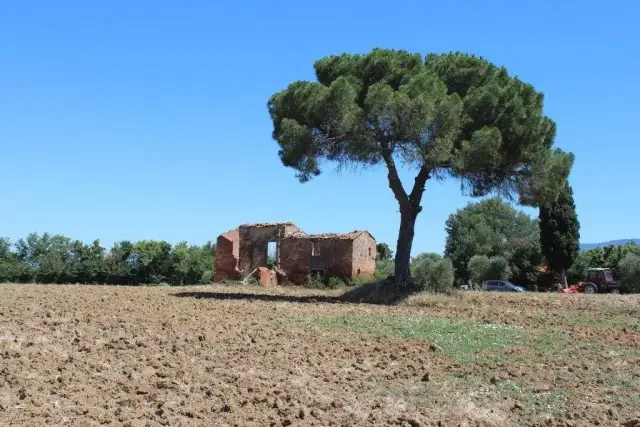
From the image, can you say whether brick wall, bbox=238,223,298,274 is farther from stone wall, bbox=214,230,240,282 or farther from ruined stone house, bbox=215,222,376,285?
stone wall, bbox=214,230,240,282

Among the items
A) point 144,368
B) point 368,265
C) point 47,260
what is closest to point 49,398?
point 144,368

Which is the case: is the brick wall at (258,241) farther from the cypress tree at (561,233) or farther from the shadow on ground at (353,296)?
the cypress tree at (561,233)

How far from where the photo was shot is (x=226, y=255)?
1414 inches

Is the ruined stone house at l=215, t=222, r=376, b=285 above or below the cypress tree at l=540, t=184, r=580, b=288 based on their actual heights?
below

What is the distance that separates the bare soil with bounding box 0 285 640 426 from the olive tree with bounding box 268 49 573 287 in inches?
239

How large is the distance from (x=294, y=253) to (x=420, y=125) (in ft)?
53.2

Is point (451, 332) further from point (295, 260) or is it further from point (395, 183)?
point (295, 260)

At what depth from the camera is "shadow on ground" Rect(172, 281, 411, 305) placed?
1844 centimetres

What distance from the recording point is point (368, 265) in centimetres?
3509

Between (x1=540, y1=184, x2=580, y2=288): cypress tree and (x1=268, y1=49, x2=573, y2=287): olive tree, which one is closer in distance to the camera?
(x1=268, y1=49, x2=573, y2=287): olive tree

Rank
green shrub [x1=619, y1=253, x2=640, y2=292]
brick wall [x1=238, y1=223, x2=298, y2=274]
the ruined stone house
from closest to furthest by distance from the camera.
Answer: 1. the ruined stone house
2. brick wall [x1=238, y1=223, x2=298, y2=274]
3. green shrub [x1=619, y1=253, x2=640, y2=292]

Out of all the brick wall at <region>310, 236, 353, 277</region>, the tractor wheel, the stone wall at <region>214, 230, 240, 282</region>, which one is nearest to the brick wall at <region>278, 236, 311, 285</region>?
the brick wall at <region>310, 236, 353, 277</region>

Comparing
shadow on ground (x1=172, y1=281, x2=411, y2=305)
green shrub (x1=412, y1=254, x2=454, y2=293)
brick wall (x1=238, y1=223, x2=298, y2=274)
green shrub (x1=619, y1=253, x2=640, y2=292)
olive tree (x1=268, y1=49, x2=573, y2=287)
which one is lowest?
shadow on ground (x1=172, y1=281, x2=411, y2=305)

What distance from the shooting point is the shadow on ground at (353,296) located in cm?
1844
